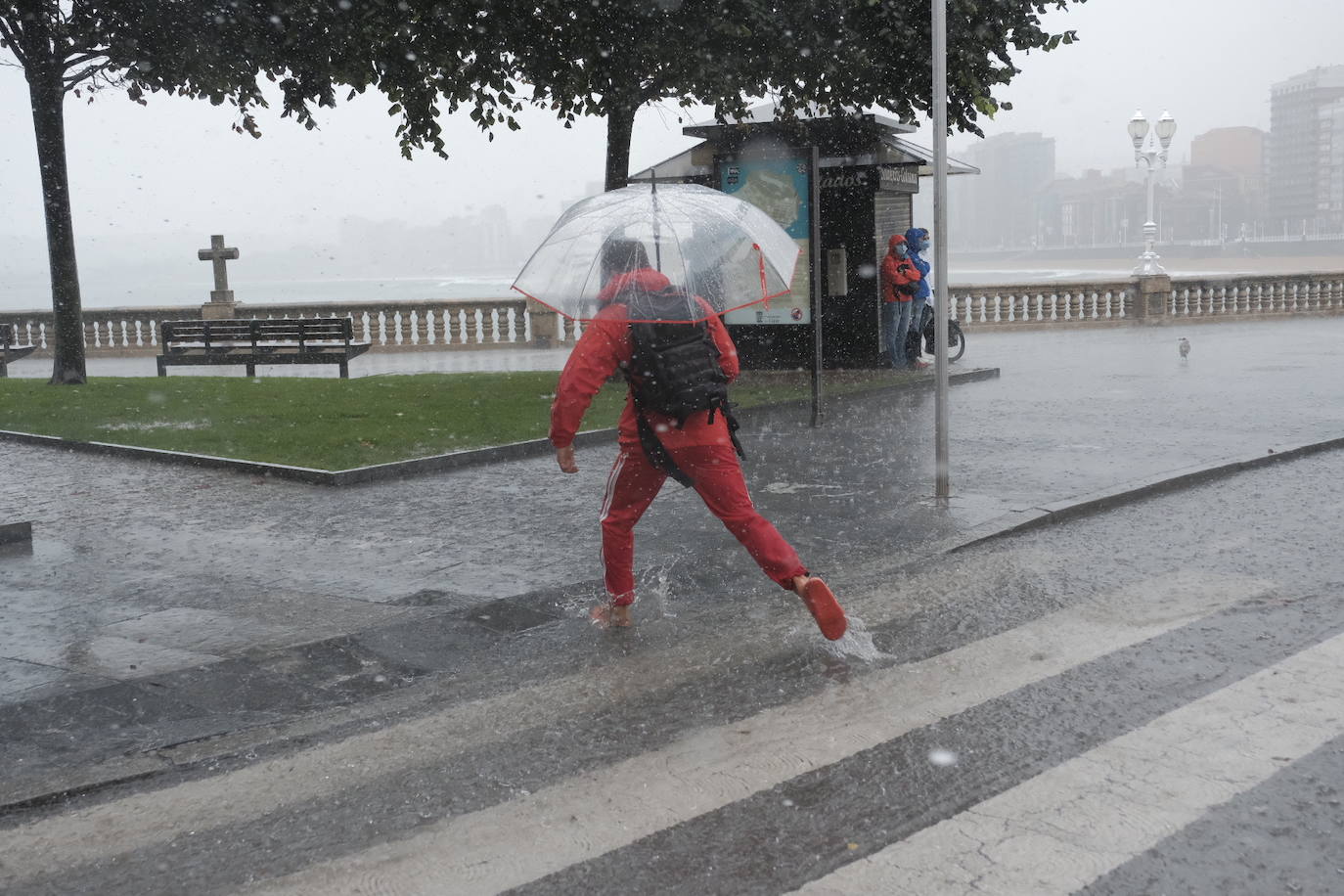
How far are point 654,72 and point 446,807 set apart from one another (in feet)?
42.5

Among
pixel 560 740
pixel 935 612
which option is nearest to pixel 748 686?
pixel 560 740

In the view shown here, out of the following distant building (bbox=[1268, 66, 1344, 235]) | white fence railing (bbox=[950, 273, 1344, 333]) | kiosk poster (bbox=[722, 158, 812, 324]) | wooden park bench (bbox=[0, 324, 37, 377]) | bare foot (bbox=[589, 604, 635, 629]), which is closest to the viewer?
bare foot (bbox=[589, 604, 635, 629])

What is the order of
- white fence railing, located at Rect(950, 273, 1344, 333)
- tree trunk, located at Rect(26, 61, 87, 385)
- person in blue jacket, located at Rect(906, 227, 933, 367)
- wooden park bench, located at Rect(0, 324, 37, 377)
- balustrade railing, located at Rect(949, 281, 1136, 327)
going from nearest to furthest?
tree trunk, located at Rect(26, 61, 87, 385)
person in blue jacket, located at Rect(906, 227, 933, 367)
wooden park bench, located at Rect(0, 324, 37, 377)
balustrade railing, located at Rect(949, 281, 1136, 327)
white fence railing, located at Rect(950, 273, 1344, 333)

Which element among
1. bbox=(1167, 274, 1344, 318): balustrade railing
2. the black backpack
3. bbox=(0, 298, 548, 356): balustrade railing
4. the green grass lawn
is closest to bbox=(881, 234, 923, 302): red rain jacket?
the green grass lawn

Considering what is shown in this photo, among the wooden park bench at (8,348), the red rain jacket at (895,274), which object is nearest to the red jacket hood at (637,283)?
the red rain jacket at (895,274)

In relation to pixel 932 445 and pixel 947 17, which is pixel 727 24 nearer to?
pixel 947 17

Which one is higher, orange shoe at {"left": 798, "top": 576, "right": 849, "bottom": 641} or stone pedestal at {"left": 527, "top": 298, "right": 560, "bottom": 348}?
stone pedestal at {"left": 527, "top": 298, "right": 560, "bottom": 348}

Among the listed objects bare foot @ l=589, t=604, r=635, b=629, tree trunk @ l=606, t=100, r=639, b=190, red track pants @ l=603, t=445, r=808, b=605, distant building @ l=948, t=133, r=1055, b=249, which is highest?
distant building @ l=948, t=133, r=1055, b=249

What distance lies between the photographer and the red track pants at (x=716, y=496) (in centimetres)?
586

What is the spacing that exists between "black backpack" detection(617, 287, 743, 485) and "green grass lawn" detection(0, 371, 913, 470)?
212 inches

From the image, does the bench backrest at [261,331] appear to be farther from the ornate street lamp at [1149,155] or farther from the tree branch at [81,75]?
the ornate street lamp at [1149,155]

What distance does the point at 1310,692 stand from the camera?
5.12m

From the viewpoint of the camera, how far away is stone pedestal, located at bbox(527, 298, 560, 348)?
27.2 m

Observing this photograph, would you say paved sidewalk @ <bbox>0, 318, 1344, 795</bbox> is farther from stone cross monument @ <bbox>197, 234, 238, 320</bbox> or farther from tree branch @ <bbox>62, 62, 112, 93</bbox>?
stone cross monument @ <bbox>197, 234, 238, 320</bbox>
